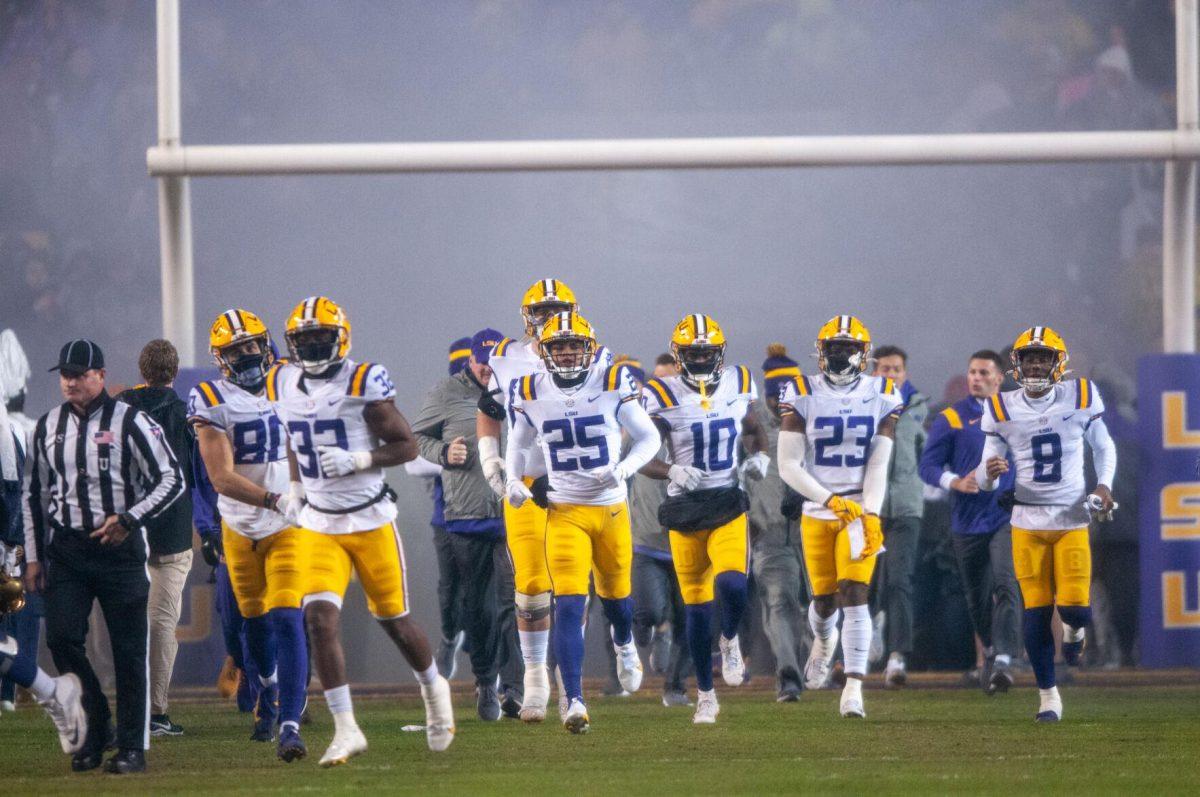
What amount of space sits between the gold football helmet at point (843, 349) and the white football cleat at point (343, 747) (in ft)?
10.6

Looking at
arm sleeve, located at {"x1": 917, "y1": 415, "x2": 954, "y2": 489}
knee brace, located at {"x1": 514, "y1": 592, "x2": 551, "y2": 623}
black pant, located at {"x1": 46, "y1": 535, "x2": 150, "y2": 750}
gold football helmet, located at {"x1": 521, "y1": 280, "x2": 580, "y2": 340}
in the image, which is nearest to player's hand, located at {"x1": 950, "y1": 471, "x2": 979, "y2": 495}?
arm sleeve, located at {"x1": 917, "y1": 415, "x2": 954, "y2": 489}

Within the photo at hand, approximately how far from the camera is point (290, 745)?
746 centimetres

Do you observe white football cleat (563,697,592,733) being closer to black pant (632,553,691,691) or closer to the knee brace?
the knee brace

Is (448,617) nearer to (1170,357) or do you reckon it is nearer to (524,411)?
(524,411)

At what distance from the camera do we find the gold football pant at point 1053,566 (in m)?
8.92

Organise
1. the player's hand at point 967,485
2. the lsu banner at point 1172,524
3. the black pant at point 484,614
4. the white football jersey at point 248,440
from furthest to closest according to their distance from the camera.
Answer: the lsu banner at point 1172,524
the player's hand at point 967,485
the black pant at point 484,614
the white football jersey at point 248,440

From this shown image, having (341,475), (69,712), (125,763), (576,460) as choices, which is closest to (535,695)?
(576,460)

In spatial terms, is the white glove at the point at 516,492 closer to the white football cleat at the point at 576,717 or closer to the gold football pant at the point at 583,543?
the gold football pant at the point at 583,543

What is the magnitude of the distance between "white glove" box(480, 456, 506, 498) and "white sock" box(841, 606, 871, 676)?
5.98 ft

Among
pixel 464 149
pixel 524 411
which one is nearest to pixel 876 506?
pixel 524 411

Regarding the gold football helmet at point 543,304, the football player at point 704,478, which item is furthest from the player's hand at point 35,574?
the football player at point 704,478

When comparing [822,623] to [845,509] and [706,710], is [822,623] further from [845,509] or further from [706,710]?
[706,710]

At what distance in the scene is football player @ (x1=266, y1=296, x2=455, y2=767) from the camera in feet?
24.0

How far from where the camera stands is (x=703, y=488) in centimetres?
898
